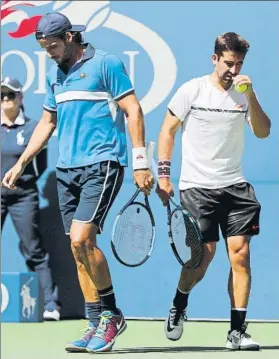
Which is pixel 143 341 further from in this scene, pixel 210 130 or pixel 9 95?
pixel 9 95

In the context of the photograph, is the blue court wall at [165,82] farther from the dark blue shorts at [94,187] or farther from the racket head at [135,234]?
the dark blue shorts at [94,187]

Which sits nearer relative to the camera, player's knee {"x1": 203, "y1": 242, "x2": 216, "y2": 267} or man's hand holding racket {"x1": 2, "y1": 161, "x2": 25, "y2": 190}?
man's hand holding racket {"x1": 2, "y1": 161, "x2": 25, "y2": 190}

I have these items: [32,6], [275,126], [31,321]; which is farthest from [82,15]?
[31,321]

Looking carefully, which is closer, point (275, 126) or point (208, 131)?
point (208, 131)

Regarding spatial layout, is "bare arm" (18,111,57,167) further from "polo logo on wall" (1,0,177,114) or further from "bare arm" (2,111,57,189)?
"polo logo on wall" (1,0,177,114)

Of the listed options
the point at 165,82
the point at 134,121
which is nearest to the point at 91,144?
the point at 134,121

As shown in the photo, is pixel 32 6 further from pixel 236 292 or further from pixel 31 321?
pixel 236 292

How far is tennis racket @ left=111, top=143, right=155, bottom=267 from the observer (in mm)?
6828

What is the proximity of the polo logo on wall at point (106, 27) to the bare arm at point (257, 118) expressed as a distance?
2191mm

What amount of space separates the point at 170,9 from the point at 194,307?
2133 millimetres

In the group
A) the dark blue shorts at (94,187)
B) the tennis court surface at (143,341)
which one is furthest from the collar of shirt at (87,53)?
the tennis court surface at (143,341)

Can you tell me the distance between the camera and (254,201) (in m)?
6.93

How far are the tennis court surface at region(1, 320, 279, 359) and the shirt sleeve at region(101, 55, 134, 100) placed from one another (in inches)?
55.0

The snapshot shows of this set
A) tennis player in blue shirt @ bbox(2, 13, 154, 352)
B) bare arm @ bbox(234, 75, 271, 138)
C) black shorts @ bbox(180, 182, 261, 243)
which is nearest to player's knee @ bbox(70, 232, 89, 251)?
tennis player in blue shirt @ bbox(2, 13, 154, 352)
